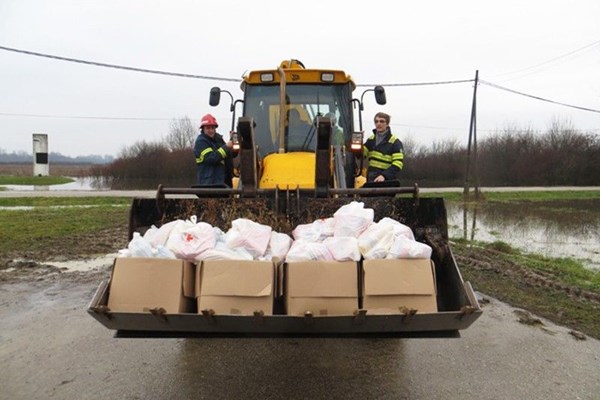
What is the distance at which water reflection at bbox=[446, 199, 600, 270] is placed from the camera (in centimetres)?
1006

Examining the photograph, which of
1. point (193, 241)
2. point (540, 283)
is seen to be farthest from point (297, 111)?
point (540, 283)

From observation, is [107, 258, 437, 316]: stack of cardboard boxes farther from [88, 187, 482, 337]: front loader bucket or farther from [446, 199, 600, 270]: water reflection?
[446, 199, 600, 270]: water reflection

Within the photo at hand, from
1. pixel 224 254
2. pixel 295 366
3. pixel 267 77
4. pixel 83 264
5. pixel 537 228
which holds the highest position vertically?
pixel 267 77

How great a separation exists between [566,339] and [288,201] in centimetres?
296

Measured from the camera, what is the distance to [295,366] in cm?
423

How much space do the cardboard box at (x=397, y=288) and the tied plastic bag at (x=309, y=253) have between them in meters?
0.32

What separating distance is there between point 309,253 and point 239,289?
542 millimetres

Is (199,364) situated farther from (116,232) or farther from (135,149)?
(135,149)

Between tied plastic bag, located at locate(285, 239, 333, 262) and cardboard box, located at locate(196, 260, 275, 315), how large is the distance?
240 mm

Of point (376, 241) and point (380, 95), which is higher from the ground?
point (380, 95)

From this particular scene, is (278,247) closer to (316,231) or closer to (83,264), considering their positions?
(316,231)

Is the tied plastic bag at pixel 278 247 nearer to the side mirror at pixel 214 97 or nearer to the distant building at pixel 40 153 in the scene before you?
the side mirror at pixel 214 97

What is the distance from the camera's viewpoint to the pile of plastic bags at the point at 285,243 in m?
3.45

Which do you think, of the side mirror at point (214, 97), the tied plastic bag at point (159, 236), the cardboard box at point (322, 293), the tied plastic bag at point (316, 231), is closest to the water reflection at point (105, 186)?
the side mirror at point (214, 97)
